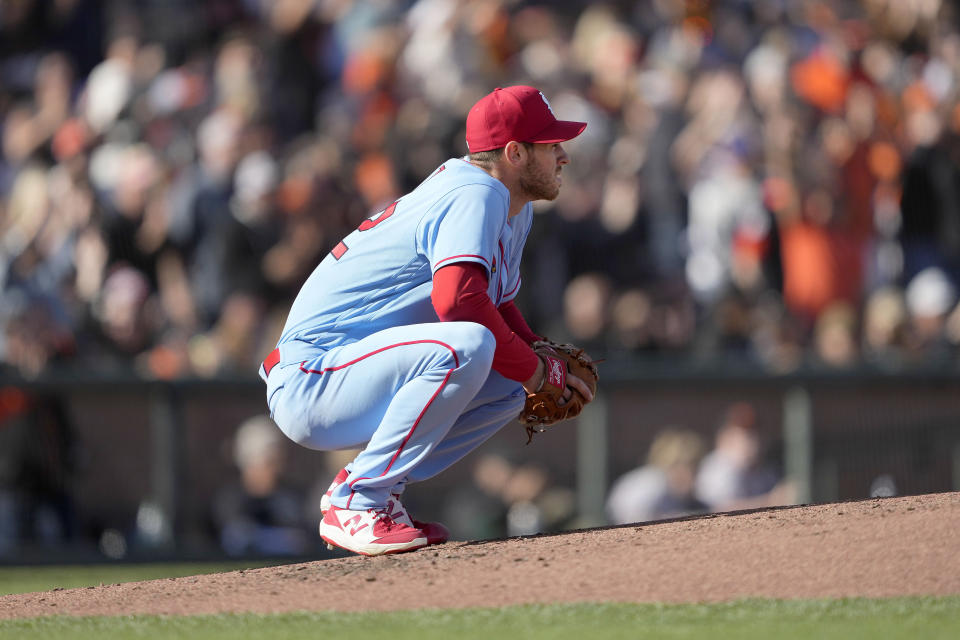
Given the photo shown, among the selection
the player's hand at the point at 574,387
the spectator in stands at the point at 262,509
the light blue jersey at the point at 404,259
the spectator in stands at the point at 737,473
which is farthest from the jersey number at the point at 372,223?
the spectator in stands at the point at 737,473

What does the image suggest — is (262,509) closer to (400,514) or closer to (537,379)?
(400,514)

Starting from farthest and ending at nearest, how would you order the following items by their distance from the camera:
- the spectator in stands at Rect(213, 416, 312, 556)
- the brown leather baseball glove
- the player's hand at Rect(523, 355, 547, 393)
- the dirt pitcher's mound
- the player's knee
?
the spectator in stands at Rect(213, 416, 312, 556), the brown leather baseball glove, the player's hand at Rect(523, 355, 547, 393), the player's knee, the dirt pitcher's mound

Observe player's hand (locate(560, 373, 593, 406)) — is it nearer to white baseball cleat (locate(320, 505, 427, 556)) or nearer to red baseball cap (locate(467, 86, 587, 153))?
white baseball cleat (locate(320, 505, 427, 556))

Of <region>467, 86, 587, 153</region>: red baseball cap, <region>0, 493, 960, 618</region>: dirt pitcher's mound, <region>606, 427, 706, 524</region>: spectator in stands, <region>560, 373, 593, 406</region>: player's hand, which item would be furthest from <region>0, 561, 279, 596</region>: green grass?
<region>467, 86, 587, 153</region>: red baseball cap

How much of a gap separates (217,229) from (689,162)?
3215 millimetres

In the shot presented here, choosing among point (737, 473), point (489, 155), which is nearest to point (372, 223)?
point (489, 155)

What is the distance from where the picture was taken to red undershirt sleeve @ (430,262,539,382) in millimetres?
4547

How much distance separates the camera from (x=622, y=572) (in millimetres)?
4500

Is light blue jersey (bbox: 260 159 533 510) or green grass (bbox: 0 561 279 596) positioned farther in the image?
green grass (bbox: 0 561 279 596)

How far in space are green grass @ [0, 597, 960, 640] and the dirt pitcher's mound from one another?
0.12 metres

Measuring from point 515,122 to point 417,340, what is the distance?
32.3 inches

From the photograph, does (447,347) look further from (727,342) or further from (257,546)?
(727,342)

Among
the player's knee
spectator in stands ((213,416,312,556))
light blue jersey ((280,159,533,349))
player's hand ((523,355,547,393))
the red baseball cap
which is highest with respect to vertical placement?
the red baseball cap

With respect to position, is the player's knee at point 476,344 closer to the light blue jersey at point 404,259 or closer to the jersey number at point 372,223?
the light blue jersey at point 404,259
